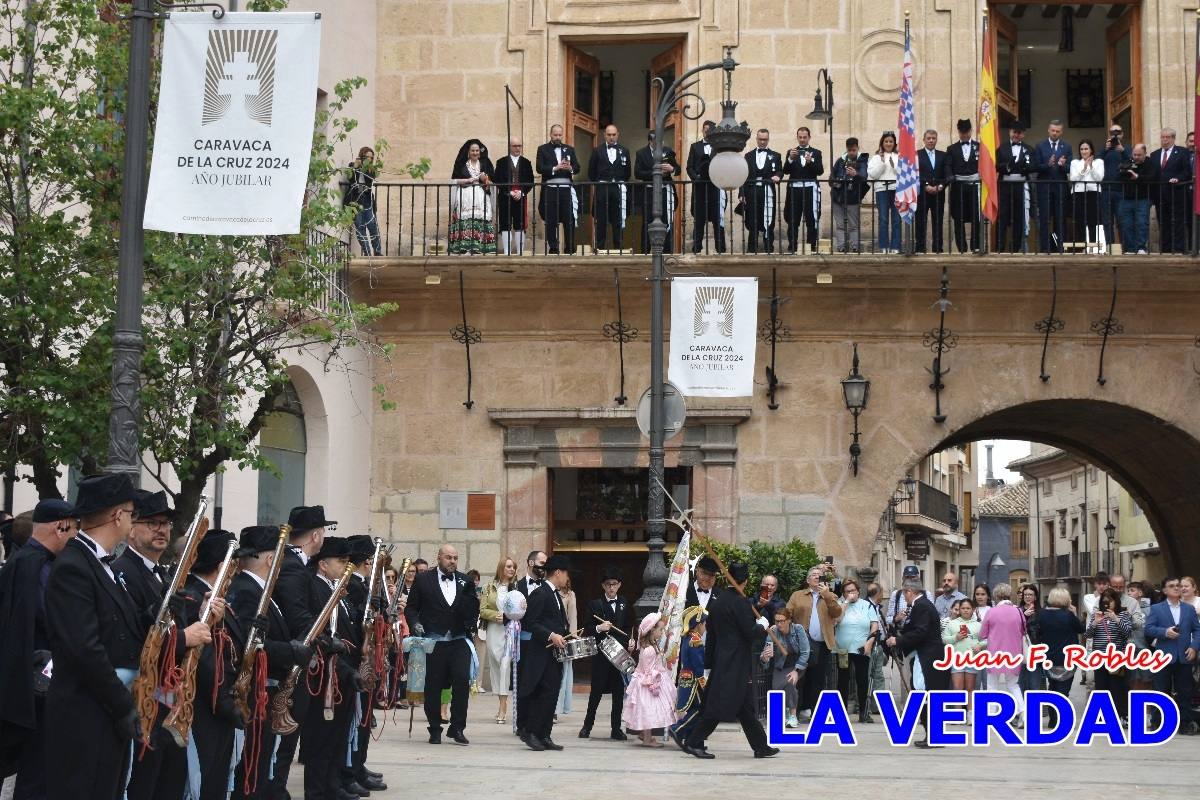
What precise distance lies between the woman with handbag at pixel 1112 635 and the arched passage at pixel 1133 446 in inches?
152

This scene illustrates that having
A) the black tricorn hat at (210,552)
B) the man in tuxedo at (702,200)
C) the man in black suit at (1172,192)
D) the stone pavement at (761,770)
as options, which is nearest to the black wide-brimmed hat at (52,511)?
the black tricorn hat at (210,552)

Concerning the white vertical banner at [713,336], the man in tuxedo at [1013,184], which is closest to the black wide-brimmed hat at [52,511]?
the white vertical banner at [713,336]

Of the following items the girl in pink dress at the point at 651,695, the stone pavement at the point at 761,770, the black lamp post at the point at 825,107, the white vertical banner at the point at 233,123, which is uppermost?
the black lamp post at the point at 825,107

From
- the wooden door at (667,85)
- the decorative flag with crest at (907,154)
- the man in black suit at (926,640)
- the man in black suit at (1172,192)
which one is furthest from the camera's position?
the wooden door at (667,85)

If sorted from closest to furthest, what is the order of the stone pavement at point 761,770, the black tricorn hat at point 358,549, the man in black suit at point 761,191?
1. the black tricorn hat at point 358,549
2. the stone pavement at point 761,770
3. the man in black suit at point 761,191

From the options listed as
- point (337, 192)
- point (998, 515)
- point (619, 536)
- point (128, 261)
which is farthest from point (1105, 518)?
point (128, 261)

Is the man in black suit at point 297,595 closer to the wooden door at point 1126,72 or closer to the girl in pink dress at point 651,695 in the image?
the girl in pink dress at point 651,695

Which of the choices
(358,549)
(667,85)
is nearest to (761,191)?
(667,85)

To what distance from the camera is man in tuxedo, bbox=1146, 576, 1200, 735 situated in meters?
18.7

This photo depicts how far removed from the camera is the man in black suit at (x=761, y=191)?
21.9m

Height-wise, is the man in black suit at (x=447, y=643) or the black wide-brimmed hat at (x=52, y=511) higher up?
the black wide-brimmed hat at (x=52, y=511)

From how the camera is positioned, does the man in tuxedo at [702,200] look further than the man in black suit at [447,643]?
Yes

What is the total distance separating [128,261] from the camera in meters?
10.3

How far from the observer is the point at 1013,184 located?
22031 mm
